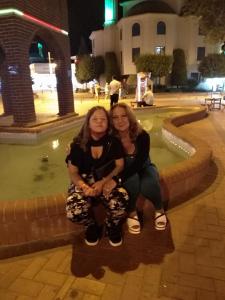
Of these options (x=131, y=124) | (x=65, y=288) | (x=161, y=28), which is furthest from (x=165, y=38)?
(x=65, y=288)

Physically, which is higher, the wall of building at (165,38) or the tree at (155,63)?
the wall of building at (165,38)

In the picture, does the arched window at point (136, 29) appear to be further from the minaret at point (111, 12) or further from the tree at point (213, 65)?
the tree at point (213, 65)

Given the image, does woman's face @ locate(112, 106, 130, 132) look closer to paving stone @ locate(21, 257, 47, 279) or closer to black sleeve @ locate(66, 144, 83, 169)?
black sleeve @ locate(66, 144, 83, 169)

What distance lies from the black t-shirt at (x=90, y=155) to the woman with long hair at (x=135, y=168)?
0.74 feet

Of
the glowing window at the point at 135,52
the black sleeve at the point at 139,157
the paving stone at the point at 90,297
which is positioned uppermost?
the glowing window at the point at 135,52

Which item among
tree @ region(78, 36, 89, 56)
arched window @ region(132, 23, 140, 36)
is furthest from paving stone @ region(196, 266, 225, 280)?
tree @ region(78, 36, 89, 56)

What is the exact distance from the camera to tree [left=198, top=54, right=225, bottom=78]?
3172cm

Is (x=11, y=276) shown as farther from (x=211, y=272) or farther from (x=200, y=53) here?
(x=200, y=53)

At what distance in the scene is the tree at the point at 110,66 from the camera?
3738 centimetres

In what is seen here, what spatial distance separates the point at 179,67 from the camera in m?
33.3

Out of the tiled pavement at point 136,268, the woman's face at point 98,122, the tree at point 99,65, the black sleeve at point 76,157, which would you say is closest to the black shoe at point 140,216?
the tiled pavement at point 136,268

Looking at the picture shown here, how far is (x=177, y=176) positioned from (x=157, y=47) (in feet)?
107

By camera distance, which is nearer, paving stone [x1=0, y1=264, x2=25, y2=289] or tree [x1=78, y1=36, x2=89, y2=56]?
paving stone [x1=0, y1=264, x2=25, y2=289]

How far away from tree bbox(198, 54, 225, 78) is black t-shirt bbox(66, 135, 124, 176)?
3197 centimetres
